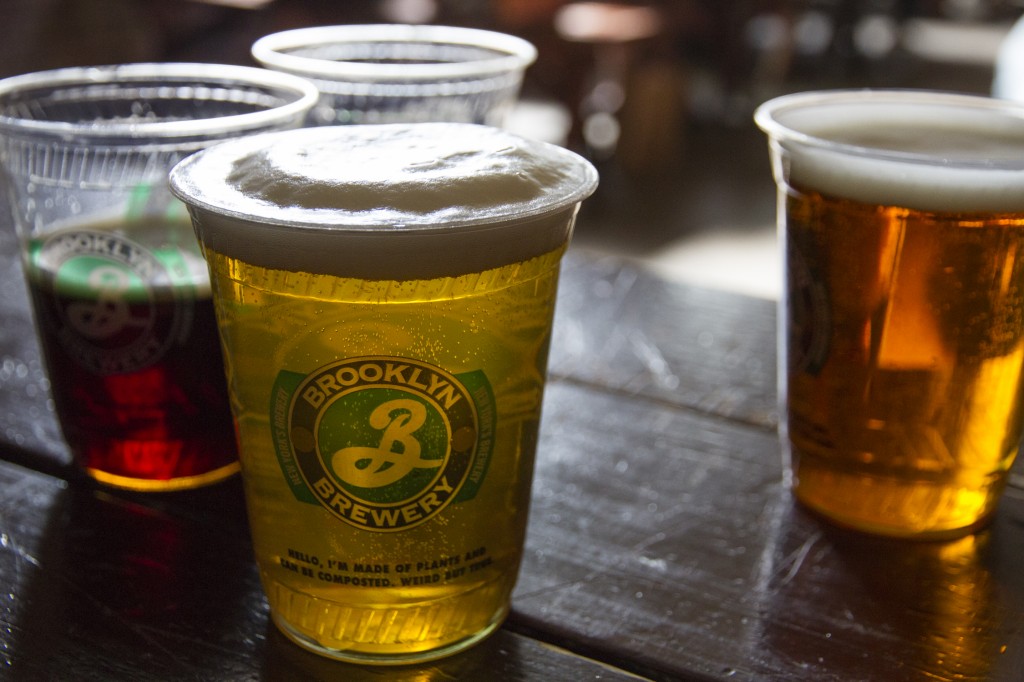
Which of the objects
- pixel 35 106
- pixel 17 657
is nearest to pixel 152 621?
pixel 17 657

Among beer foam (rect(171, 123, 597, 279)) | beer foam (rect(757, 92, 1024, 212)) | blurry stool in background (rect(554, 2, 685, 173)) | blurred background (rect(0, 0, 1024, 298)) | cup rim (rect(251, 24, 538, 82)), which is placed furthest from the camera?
blurry stool in background (rect(554, 2, 685, 173))

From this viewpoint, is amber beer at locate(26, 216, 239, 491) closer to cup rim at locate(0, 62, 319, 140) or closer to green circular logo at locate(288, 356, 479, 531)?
cup rim at locate(0, 62, 319, 140)

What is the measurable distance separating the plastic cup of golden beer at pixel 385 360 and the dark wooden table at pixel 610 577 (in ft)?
→ 0.15

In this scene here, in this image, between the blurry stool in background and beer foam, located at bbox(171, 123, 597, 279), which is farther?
the blurry stool in background

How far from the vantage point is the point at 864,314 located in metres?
0.67

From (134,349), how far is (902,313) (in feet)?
1.58

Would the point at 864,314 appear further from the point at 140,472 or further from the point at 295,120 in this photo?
the point at 140,472

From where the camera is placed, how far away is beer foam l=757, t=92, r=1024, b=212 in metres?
0.62

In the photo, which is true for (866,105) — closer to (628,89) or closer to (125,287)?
(125,287)

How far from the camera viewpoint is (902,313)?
658 mm

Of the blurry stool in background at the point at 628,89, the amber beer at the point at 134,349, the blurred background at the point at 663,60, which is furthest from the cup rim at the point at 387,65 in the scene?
the blurry stool in background at the point at 628,89

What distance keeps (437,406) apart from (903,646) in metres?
0.30

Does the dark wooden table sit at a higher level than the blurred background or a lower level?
higher

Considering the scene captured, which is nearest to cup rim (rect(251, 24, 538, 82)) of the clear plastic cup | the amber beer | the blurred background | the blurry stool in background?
the clear plastic cup
